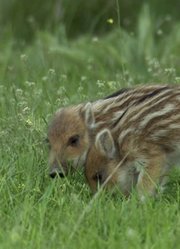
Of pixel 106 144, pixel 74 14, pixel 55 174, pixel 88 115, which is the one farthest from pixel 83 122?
pixel 74 14

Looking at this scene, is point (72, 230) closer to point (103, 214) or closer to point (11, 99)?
point (103, 214)

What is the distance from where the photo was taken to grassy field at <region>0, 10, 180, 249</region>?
579 centimetres

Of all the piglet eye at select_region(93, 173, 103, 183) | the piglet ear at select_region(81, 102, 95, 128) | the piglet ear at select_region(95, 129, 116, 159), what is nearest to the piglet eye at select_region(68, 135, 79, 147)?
the piglet ear at select_region(81, 102, 95, 128)

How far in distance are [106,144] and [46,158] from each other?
594 millimetres

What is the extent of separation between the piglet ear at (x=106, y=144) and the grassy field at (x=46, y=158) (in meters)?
0.25

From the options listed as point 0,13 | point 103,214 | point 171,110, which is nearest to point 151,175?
point 171,110

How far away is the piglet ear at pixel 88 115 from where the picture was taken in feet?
23.9

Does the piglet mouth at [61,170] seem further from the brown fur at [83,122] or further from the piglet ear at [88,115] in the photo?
the piglet ear at [88,115]

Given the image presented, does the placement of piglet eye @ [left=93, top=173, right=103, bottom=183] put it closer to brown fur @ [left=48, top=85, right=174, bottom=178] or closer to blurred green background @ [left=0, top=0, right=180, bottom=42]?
brown fur @ [left=48, top=85, right=174, bottom=178]

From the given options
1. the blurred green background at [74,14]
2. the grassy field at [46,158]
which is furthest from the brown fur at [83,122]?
the blurred green background at [74,14]

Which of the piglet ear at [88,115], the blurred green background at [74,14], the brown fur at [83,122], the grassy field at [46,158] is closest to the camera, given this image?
the grassy field at [46,158]

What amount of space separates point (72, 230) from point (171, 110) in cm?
148

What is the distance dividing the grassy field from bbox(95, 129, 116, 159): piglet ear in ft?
0.81

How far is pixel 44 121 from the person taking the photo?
771cm
